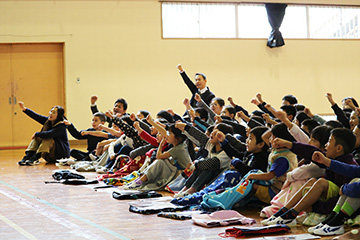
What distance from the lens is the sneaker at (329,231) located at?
11.9ft

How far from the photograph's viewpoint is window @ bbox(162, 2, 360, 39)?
44.9 feet

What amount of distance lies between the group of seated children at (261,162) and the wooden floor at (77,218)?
0.24m

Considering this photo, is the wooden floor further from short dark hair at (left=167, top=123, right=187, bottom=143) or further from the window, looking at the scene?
the window

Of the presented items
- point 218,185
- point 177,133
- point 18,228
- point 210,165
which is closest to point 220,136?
point 210,165

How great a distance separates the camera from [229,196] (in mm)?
4551

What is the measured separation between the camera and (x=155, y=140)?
6.70m

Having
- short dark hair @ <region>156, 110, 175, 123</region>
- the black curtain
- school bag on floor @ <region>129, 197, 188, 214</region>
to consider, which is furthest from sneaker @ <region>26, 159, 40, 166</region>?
the black curtain

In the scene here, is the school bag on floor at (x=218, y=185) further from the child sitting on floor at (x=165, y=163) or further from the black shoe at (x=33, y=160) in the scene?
the black shoe at (x=33, y=160)

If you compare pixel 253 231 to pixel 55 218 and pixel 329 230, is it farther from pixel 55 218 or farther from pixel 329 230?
pixel 55 218

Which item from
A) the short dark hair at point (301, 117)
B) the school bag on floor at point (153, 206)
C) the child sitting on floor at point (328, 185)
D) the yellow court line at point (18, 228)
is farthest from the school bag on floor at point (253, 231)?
the short dark hair at point (301, 117)

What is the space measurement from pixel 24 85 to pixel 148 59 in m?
3.14

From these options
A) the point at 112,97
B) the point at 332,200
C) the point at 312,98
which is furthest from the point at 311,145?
the point at 312,98

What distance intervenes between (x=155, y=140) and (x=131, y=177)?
55cm

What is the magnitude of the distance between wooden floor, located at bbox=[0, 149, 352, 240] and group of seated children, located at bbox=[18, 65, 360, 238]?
0.79 ft
